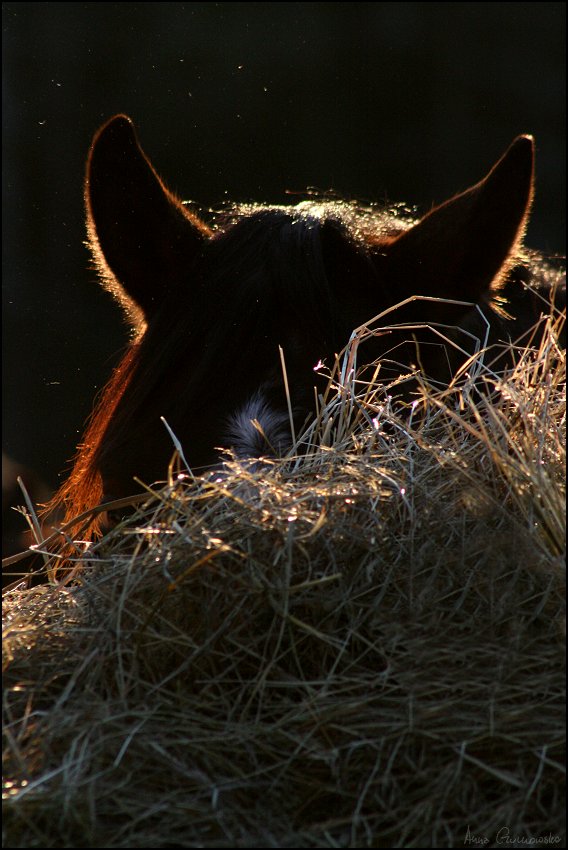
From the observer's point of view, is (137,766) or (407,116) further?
(407,116)

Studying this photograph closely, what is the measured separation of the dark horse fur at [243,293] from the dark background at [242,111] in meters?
3.69

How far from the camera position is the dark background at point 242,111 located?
713 centimetres

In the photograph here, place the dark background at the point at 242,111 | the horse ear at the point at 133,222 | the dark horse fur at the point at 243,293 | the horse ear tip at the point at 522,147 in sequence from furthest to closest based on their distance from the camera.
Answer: the dark background at the point at 242,111 → the horse ear at the point at 133,222 → the horse ear tip at the point at 522,147 → the dark horse fur at the point at 243,293

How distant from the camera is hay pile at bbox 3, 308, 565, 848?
0.92 metres

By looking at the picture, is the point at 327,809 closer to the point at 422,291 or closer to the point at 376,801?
the point at 376,801

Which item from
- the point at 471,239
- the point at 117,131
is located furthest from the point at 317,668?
the point at 117,131

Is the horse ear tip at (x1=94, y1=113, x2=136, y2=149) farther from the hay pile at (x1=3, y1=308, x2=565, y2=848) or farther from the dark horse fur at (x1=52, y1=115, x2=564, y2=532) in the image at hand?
the hay pile at (x1=3, y1=308, x2=565, y2=848)

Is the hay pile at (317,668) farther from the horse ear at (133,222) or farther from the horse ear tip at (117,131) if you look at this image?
the horse ear tip at (117,131)

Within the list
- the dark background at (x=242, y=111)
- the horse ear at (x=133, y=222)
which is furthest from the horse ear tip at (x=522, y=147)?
the dark background at (x=242, y=111)

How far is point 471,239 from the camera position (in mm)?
2111

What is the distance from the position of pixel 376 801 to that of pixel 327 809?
51 millimetres

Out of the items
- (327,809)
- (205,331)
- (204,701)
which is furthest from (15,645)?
(205,331)

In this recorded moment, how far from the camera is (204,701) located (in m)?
1.03

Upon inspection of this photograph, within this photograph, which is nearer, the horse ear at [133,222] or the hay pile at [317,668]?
the hay pile at [317,668]
